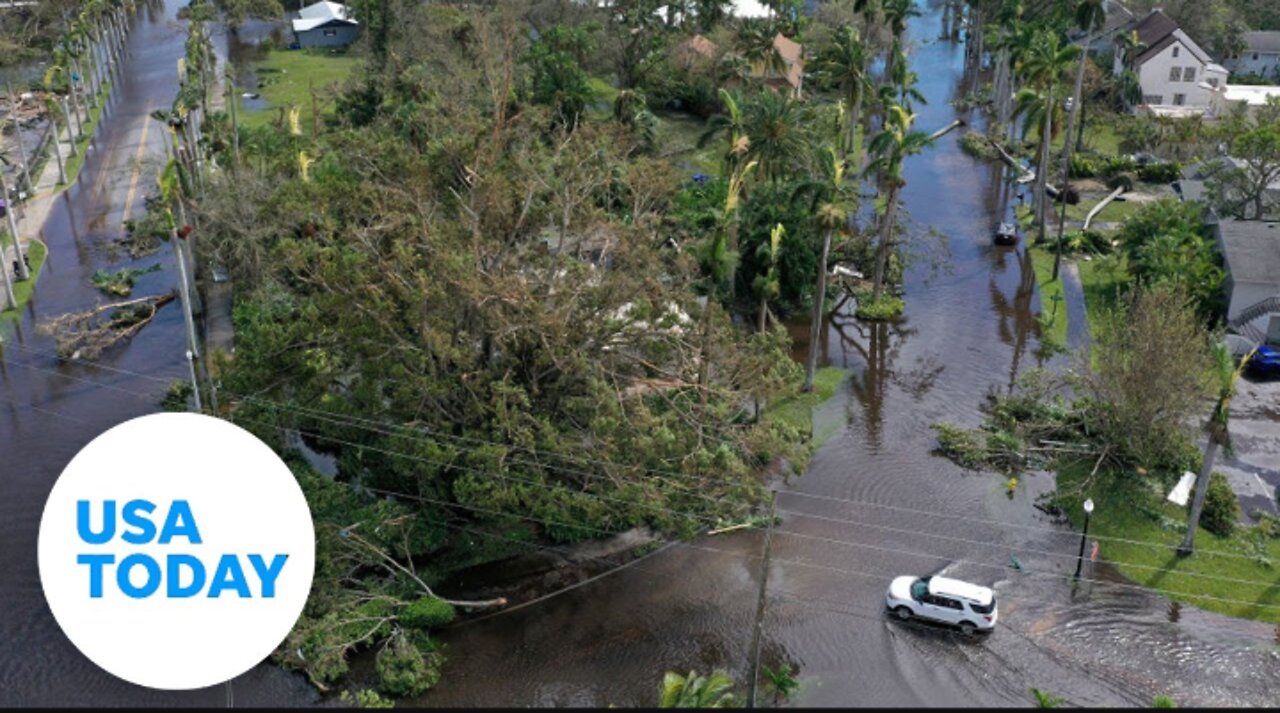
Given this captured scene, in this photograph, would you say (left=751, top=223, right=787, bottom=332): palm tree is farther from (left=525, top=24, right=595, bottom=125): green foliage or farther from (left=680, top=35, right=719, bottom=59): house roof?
(left=680, top=35, right=719, bottom=59): house roof

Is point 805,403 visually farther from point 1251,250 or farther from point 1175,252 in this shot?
point 1251,250

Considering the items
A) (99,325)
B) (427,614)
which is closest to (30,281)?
(99,325)

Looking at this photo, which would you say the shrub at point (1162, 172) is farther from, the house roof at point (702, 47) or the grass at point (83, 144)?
the grass at point (83, 144)

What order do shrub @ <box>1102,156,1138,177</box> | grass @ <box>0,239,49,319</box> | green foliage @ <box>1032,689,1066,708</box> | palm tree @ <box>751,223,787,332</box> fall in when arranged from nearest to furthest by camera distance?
green foliage @ <box>1032,689,1066,708</box>, palm tree @ <box>751,223,787,332</box>, grass @ <box>0,239,49,319</box>, shrub @ <box>1102,156,1138,177</box>

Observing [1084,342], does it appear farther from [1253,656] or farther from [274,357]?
[274,357]

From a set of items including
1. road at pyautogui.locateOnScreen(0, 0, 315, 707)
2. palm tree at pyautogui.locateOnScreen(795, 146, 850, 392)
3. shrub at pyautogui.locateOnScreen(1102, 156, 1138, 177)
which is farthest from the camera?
shrub at pyautogui.locateOnScreen(1102, 156, 1138, 177)

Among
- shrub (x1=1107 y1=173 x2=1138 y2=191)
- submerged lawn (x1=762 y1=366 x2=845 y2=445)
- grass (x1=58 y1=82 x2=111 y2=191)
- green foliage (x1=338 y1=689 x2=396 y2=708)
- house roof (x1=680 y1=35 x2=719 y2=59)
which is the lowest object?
green foliage (x1=338 y1=689 x2=396 y2=708)

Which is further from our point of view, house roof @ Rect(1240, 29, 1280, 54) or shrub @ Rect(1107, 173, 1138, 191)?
house roof @ Rect(1240, 29, 1280, 54)

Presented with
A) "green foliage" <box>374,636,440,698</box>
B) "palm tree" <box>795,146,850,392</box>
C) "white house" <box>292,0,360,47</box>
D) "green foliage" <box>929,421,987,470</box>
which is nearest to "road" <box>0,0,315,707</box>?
"green foliage" <box>374,636,440,698</box>

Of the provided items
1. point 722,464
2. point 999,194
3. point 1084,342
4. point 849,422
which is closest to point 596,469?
point 722,464
